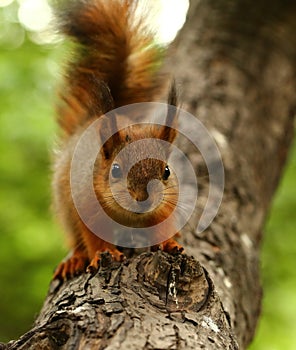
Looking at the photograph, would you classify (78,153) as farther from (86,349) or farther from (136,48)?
(86,349)

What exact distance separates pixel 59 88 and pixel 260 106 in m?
1.19

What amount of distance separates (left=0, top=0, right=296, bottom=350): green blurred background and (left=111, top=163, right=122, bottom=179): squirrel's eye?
87 centimetres

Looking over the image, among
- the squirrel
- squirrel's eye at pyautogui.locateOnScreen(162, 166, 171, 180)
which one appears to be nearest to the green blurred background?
the squirrel

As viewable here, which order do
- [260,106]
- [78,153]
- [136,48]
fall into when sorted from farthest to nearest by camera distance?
[260,106] → [136,48] → [78,153]

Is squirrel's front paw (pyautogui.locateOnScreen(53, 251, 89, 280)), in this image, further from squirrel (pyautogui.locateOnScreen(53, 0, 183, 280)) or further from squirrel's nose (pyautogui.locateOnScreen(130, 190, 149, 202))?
squirrel's nose (pyautogui.locateOnScreen(130, 190, 149, 202))

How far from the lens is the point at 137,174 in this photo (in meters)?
2.50

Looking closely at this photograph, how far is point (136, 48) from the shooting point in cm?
322

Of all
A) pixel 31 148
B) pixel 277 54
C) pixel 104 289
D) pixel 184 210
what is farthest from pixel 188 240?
pixel 31 148

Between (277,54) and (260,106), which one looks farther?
(277,54)

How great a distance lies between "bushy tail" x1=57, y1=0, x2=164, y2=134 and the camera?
313 centimetres

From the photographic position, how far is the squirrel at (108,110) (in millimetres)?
2633

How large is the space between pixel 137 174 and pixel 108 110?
326 mm

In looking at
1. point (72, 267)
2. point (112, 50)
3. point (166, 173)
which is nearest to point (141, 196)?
point (166, 173)

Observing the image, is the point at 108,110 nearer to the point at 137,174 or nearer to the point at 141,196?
the point at 137,174
